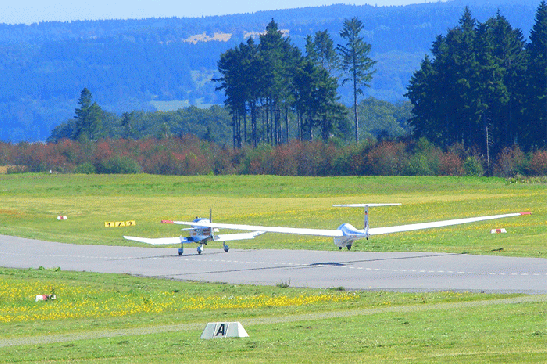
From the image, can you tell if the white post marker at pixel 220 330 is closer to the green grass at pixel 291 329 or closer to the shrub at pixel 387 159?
the green grass at pixel 291 329

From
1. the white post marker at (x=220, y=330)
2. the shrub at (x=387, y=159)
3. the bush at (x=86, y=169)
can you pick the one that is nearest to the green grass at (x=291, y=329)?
the white post marker at (x=220, y=330)

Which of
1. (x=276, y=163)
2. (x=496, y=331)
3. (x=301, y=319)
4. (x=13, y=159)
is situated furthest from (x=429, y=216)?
(x=13, y=159)

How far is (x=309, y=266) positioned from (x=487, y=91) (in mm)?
70578

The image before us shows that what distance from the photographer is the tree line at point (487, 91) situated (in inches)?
3819

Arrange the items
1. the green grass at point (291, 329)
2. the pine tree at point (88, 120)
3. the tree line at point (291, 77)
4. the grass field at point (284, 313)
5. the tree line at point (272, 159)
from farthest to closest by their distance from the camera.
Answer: the pine tree at point (88, 120)
the tree line at point (291, 77)
the tree line at point (272, 159)
the grass field at point (284, 313)
the green grass at point (291, 329)

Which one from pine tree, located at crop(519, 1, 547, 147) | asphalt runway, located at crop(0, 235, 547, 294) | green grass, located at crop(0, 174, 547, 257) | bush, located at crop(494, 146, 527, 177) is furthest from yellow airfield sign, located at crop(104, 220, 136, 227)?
pine tree, located at crop(519, 1, 547, 147)

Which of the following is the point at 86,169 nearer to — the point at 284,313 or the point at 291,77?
the point at 291,77

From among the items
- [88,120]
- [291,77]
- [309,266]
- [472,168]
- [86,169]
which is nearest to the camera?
[309,266]

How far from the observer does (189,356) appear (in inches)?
577

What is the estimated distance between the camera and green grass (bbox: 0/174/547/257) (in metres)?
43.5

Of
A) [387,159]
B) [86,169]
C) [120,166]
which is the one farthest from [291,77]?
[86,169]

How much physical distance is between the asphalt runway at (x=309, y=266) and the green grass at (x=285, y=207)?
314 cm

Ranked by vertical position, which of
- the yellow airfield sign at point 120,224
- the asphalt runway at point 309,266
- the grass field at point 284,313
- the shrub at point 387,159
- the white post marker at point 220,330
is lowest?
the asphalt runway at point 309,266

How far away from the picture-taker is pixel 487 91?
97.6m
